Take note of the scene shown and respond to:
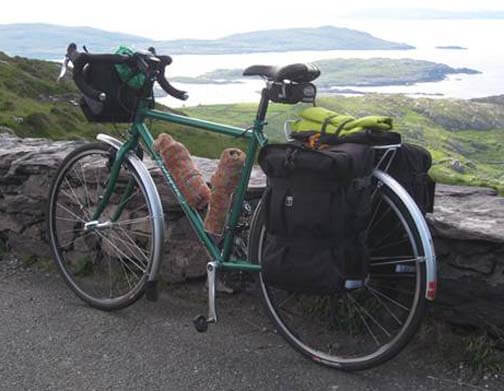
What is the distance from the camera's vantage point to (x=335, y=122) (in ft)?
11.4

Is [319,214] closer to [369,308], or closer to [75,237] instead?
[369,308]

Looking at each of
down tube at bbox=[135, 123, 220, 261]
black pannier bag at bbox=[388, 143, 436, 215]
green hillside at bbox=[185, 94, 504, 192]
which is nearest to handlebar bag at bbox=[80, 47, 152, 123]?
down tube at bbox=[135, 123, 220, 261]

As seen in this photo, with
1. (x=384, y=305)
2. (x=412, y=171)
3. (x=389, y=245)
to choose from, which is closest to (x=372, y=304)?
(x=384, y=305)

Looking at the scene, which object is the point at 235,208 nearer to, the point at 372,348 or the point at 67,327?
the point at 372,348

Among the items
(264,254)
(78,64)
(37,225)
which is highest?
(78,64)

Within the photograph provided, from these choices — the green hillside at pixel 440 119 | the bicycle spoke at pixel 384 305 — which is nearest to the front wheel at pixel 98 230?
the bicycle spoke at pixel 384 305

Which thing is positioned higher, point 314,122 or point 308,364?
point 314,122

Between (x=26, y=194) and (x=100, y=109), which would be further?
(x=26, y=194)

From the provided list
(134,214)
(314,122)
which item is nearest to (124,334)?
(134,214)

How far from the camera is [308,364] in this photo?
A: 3.84 meters

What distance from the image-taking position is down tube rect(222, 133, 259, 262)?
3889 mm

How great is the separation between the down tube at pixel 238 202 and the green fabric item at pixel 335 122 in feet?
1.16

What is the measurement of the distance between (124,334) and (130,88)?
175 cm

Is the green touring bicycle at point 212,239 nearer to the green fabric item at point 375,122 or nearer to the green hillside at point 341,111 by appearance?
the green fabric item at point 375,122
